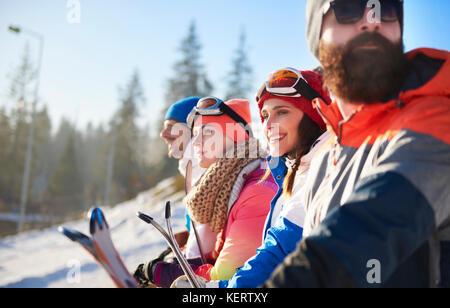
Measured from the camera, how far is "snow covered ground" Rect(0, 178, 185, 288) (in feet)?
17.8

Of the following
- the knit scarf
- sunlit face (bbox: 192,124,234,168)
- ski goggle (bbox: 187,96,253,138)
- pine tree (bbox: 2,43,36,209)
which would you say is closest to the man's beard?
the knit scarf

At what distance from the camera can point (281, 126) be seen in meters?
2.42

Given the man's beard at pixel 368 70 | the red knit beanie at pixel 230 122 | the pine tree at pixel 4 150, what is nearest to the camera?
the man's beard at pixel 368 70

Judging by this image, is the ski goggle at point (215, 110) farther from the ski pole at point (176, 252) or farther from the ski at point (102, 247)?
the ski at point (102, 247)

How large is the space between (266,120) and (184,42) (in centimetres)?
3103

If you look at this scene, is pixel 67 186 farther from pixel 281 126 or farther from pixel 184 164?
pixel 281 126

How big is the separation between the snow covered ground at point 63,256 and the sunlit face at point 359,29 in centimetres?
339

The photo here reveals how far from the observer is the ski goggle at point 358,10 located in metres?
1.30

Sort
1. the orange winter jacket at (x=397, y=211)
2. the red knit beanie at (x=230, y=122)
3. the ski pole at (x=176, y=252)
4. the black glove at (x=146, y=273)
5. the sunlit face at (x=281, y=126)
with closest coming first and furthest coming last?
the orange winter jacket at (x=397, y=211) < the ski pole at (x=176, y=252) < the sunlit face at (x=281, y=126) < the black glove at (x=146, y=273) < the red knit beanie at (x=230, y=122)

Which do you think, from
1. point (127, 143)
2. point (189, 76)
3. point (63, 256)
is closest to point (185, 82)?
point (189, 76)

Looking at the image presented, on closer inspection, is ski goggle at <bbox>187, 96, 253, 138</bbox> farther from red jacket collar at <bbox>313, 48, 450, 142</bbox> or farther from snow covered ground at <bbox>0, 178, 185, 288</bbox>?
red jacket collar at <bbox>313, 48, 450, 142</bbox>

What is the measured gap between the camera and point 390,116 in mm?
1168

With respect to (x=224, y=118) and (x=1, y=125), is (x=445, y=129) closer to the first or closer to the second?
(x=224, y=118)

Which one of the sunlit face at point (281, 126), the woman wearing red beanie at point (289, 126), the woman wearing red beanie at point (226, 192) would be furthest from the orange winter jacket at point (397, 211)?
the woman wearing red beanie at point (226, 192)
